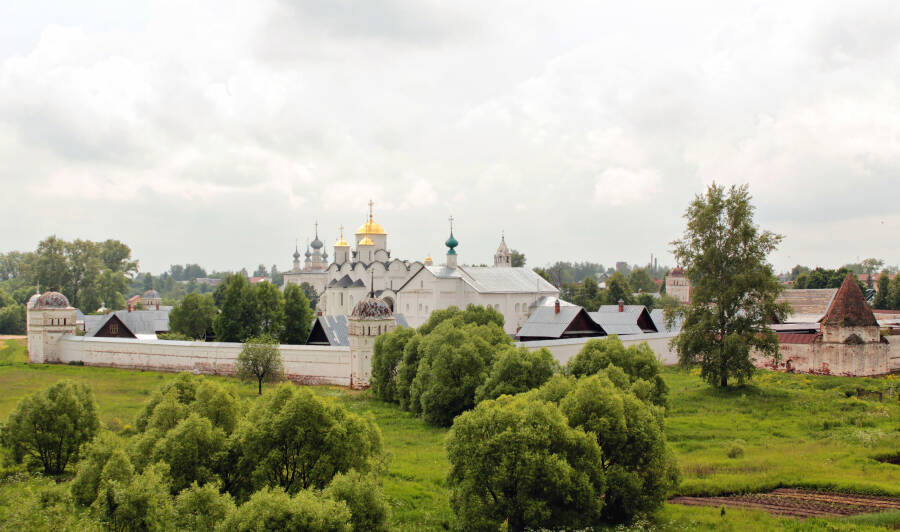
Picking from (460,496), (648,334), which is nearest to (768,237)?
(648,334)

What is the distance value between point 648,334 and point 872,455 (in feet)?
68.5

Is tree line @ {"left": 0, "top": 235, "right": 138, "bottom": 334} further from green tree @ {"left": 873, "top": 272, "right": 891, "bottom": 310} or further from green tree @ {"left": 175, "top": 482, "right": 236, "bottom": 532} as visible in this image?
green tree @ {"left": 873, "top": 272, "right": 891, "bottom": 310}

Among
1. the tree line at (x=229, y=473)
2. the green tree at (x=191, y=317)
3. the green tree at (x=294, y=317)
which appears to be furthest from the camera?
the green tree at (x=191, y=317)

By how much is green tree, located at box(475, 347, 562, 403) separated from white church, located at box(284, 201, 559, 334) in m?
16.6

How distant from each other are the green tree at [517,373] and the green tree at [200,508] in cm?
981

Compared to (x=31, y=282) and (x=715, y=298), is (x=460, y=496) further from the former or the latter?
(x=31, y=282)

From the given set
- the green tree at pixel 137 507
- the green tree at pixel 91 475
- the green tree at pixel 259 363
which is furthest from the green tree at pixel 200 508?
the green tree at pixel 259 363

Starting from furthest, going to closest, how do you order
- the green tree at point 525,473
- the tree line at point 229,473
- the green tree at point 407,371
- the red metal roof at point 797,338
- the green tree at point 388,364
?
the red metal roof at point 797,338 < the green tree at point 388,364 < the green tree at point 407,371 < the green tree at point 525,473 < the tree line at point 229,473

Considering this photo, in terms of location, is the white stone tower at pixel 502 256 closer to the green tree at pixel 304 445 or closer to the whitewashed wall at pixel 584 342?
A: the whitewashed wall at pixel 584 342

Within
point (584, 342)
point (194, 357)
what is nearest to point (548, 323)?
point (584, 342)

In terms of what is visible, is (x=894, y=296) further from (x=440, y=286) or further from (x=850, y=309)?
(x=440, y=286)

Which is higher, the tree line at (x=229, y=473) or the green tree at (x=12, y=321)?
the green tree at (x=12, y=321)

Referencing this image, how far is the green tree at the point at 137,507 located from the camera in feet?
36.6

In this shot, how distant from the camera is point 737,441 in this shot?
60.8 ft
